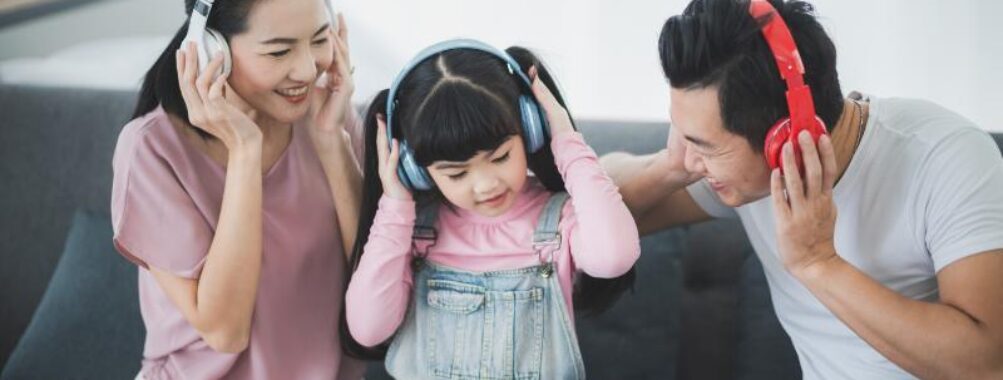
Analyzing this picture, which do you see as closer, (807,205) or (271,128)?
(807,205)

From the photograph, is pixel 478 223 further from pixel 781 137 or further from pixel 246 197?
pixel 781 137

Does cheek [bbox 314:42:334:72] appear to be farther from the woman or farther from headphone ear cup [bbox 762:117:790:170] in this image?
headphone ear cup [bbox 762:117:790:170]

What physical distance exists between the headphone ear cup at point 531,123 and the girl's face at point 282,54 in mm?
307

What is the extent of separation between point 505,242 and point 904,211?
1.71ft

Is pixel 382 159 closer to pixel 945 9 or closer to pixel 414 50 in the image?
pixel 414 50

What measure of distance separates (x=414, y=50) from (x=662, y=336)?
2.96ft

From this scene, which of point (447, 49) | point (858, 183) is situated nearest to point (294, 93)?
point (447, 49)

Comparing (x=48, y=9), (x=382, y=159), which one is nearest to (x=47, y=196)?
(x=48, y=9)

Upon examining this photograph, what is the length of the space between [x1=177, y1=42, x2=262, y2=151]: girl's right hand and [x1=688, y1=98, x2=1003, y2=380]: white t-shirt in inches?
29.4

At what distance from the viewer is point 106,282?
5.94 feet

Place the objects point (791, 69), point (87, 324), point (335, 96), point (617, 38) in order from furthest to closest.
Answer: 1. point (617, 38)
2. point (87, 324)
3. point (335, 96)
4. point (791, 69)

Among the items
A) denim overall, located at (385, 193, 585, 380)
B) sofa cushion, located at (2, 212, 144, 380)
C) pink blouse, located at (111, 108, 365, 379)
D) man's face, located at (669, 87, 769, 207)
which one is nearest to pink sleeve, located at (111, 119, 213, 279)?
pink blouse, located at (111, 108, 365, 379)

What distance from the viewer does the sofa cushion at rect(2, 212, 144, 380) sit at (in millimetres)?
1758

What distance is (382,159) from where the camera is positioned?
1.27 meters
